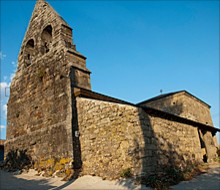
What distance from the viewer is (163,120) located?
7902mm

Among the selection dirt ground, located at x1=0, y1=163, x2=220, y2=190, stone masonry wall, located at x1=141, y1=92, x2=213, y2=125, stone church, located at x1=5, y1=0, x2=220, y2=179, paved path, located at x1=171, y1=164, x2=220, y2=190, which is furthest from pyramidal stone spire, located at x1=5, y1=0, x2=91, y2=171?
stone masonry wall, located at x1=141, y1=92, x2=213, y2=125

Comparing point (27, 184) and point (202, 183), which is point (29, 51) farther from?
point (202, 183)

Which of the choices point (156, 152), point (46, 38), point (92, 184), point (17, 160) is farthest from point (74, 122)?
point (46, 38)

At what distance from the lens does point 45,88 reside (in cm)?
970

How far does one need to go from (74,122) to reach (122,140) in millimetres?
2160

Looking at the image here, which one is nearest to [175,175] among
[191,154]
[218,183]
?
[218,183]

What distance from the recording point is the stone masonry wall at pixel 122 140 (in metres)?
6.46

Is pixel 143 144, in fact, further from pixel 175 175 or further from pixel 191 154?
pixel 191 154

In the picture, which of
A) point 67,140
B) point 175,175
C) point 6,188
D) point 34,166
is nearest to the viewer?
point 6,188

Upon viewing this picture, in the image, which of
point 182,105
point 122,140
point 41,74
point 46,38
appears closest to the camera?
point 122,140

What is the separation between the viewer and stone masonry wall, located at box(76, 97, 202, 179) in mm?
6465

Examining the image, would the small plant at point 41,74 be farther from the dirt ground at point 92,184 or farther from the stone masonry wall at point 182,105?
the stone masonry wall at point 182,105

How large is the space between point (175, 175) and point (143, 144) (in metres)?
1.47

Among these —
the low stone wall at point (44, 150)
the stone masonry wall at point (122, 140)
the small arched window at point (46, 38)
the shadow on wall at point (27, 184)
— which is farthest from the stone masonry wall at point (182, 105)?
the shadow on wall at point (27, 184)
